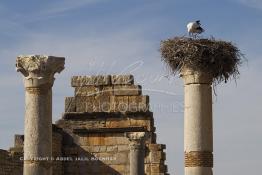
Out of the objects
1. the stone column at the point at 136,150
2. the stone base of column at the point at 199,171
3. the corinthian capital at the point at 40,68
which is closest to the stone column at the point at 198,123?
the stone base of column at the point at 199,171

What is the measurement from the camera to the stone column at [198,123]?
14195mm

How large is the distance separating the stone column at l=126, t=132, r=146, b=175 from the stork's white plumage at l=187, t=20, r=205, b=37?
6.64 m

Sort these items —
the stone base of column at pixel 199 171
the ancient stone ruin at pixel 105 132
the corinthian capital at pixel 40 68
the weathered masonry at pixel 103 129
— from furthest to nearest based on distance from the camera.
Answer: the weathered masonry at pixel 103 129
the ancient stone ruin at pixel 105 132
the corinthian capital at pixel 40 68
the stone base of column at pixel 199 171

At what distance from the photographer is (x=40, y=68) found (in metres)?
14.7

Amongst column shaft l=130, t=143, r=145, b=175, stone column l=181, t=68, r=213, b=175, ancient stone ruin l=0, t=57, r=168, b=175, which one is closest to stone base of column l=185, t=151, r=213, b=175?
stone column l=181, t=68, r=213, b=175

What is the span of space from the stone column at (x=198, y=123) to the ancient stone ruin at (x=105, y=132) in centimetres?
653

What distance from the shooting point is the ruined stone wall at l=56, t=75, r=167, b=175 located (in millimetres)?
21594

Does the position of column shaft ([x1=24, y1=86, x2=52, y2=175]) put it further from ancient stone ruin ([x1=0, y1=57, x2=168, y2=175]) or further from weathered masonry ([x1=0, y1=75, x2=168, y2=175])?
weathered masonry ([x1=0, y1=75, x2=168, y2=175])

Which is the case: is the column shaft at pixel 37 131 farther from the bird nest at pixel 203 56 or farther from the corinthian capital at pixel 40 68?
the bird nest at pixel 203 56

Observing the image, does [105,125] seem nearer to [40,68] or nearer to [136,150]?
[136,150]

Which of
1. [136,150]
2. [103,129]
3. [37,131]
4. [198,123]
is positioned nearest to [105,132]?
[103,129]

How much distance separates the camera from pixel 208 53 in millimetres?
14438

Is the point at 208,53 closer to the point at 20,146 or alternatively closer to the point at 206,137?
the point at 206,137

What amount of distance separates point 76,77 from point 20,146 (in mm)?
2554
